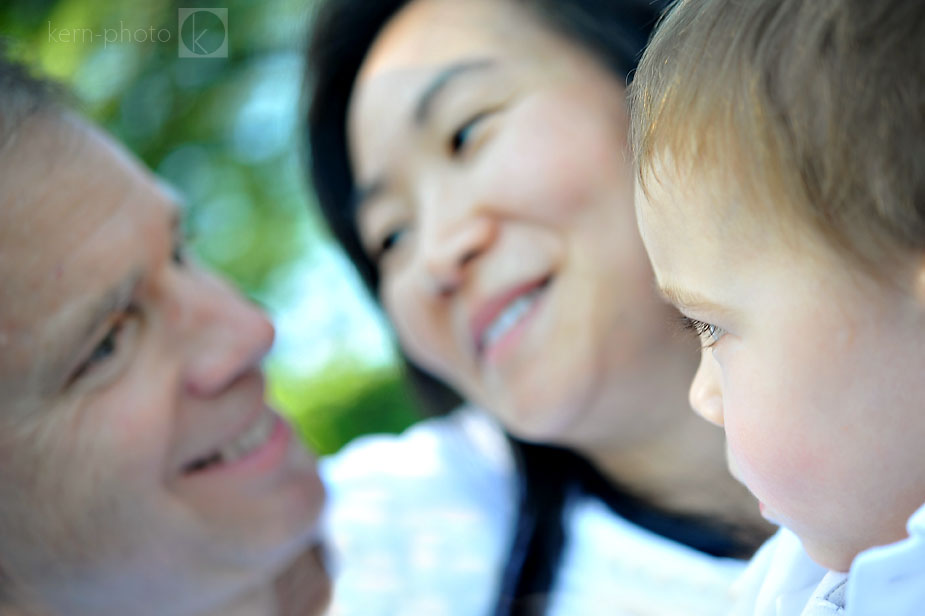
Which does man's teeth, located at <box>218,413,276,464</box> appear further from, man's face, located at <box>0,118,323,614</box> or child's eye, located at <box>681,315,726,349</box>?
child's eye, located at <box>681,315,726,349</box>

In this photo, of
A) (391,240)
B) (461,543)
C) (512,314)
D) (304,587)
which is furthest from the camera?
(461,543)

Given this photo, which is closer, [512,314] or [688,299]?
[688,299]

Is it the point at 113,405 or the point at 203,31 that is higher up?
the point at 113,405

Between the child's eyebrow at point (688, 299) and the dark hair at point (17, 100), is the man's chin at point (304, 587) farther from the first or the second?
the child's eyebrow at point (688, 299)

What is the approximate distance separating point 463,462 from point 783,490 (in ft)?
4.12

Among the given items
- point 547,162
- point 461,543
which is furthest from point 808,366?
Result: point 461,543

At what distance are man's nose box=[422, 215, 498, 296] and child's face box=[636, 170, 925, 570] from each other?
2.00 feet

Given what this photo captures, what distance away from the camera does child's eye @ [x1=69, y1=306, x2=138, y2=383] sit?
1229mm

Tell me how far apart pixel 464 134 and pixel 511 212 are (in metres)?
0.20

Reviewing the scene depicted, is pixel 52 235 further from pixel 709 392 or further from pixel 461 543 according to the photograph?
pixel 461 543

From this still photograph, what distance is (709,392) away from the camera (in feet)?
2.90

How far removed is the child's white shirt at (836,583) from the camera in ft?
2.17

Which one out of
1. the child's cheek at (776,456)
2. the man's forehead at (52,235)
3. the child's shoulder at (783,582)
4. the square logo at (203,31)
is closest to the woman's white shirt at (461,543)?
the child's shoulder at (783,582)

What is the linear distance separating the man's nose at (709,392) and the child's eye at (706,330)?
0.02 meters
